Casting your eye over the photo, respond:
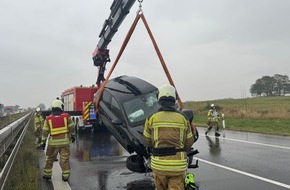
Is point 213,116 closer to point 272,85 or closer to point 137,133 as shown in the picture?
point 137,133

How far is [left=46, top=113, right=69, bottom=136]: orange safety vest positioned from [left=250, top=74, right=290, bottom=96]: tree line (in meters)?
105

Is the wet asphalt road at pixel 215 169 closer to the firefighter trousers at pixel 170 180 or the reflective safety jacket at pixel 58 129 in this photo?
the reflective safety jacket at pixel 58 129

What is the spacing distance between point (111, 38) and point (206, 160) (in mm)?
9235

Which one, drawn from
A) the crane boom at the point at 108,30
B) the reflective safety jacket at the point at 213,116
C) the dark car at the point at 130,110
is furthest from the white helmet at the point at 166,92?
the reflective safety jacket at the point at 213,116

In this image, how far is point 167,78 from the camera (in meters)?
9.07

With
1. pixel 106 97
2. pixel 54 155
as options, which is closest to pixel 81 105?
pixel 106 97

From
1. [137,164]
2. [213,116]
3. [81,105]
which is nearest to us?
[137,164]

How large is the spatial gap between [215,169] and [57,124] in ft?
12.7

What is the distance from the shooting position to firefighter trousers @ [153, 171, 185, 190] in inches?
177

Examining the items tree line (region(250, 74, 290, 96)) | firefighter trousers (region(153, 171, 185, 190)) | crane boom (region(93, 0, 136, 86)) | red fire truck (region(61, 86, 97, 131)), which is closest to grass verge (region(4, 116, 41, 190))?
firefighter trousers (region(153, 171, 185, 190))

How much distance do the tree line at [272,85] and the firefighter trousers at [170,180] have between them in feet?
352

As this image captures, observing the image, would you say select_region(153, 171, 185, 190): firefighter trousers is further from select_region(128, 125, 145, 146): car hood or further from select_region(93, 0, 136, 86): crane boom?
select_region(93, 0, 136, 86): crane boom

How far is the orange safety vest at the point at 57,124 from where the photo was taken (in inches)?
313

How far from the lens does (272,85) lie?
351 ft
